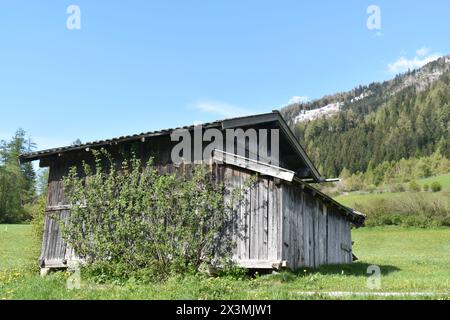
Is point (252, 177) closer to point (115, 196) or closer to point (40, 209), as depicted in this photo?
point (115, 196)

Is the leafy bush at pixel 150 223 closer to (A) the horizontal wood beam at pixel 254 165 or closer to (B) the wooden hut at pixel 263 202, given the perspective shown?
(B) the wooden hut at pixel 263 202

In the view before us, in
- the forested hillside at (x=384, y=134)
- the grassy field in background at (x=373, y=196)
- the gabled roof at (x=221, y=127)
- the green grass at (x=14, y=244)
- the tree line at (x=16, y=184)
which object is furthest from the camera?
the forested hillside at (x=384, y=134)

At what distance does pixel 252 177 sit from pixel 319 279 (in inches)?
141

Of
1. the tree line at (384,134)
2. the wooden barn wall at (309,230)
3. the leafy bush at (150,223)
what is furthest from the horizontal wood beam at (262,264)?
the tree line at (384,134)

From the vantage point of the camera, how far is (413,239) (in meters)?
43.6

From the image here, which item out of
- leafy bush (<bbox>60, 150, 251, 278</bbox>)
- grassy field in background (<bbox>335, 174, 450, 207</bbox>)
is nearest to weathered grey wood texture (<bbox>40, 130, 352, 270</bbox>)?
leafy bush (<bbox>60, 150, 251, 278</bbox>)

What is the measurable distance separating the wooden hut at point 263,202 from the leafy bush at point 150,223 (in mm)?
551

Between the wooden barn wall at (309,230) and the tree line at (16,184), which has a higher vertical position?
the tree line at (16,184)

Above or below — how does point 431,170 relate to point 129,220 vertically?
above

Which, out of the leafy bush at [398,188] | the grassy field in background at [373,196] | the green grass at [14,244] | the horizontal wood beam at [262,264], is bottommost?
the horizontal wood beam at [262,264]

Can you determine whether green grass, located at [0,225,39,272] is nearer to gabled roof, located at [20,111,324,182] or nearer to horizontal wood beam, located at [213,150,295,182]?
gabled roof, located at [20,111,324,182]

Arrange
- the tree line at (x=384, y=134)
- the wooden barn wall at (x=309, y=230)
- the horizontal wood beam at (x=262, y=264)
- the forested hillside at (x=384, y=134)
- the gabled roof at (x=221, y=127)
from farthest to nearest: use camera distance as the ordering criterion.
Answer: the forested hillside at (x=384, y=134) < the tree line at (x=384, y=134) < the gabled roof at (x=221, y=127) < the wooden barn wall at (x=309, y=230) < the horizontal wood beam at (x=262, y=264)

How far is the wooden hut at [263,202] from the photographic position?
14023 mm
